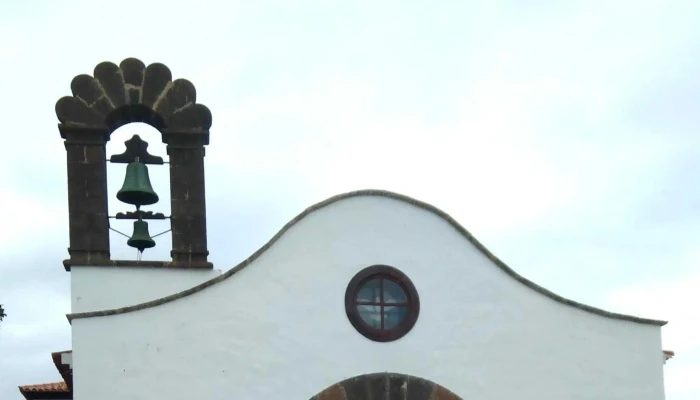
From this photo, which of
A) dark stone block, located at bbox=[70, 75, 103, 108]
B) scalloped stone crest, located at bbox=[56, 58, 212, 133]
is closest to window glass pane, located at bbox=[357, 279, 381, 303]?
scalloped stone crest, located at bbox=[56, 58, 212, 133]

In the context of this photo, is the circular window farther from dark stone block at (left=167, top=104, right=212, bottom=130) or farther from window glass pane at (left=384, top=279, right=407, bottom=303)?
dark stone block at (left=167, top=104, right=212, bottom=130)

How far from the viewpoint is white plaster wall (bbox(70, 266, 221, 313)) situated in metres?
12.1

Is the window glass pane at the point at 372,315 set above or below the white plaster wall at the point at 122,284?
below

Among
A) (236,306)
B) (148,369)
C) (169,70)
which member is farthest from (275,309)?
(169,70)

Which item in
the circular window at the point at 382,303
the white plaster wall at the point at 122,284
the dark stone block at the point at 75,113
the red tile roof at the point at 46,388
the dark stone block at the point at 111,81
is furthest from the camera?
the red tile roof at the point at 46,388

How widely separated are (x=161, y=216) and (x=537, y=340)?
17.3 ft

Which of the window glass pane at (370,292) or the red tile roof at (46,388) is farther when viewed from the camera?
the red tile roof at (46,388)

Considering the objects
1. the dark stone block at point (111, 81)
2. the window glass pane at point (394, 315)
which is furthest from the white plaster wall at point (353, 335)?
the dark stone block at point (111, 81)

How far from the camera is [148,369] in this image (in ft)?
34.6

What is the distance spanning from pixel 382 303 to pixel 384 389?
102cm

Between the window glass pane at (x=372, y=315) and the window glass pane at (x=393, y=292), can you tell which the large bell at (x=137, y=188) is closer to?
the window glass pane at (x=372, y=315)

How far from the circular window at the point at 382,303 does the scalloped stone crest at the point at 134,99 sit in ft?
10.9

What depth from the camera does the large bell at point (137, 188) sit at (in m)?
12.9

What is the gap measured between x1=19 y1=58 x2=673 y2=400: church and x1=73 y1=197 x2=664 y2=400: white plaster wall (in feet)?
0.05
